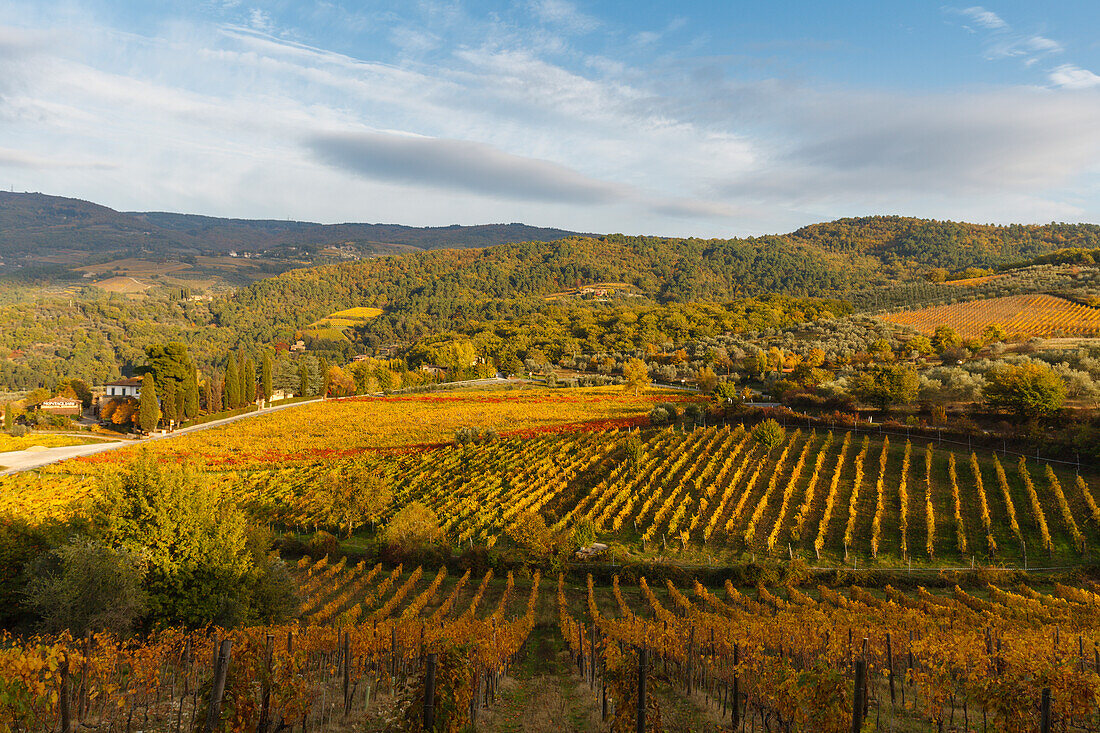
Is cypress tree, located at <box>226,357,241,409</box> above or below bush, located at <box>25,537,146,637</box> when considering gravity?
below

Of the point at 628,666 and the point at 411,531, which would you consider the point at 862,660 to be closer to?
the point at 628,666

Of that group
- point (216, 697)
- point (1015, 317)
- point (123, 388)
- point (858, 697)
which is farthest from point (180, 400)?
point (1015, 317)

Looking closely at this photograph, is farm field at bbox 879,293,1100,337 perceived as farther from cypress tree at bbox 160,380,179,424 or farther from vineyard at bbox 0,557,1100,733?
cypress tree at bbox 160,380,179,424

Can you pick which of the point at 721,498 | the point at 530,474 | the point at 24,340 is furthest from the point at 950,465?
the point at 24,340

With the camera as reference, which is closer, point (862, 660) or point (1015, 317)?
point (862, 660)

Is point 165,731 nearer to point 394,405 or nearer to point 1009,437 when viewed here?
point 1009,437

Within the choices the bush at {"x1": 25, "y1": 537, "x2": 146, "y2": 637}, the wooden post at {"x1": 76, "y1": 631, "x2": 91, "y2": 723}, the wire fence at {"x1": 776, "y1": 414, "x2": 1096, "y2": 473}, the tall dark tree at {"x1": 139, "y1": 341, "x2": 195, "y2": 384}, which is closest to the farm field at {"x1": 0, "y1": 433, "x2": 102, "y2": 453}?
the tall dark tree at {"x1": 139, "y1": 341, "x2": 195, "y2": 384}
